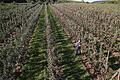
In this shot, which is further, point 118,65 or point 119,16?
point 119,16

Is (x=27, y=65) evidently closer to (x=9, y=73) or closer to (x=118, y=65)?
(x=9, y=73)

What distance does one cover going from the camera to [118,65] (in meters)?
14.3

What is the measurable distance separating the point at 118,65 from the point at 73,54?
3.25 m

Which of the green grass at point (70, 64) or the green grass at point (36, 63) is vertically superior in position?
the green grass at point (36, 63)

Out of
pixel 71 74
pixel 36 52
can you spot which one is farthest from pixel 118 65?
pixel 36 52

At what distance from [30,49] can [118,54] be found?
234 inches

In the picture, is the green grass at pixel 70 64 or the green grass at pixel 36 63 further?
the green grass at pixel 36 63

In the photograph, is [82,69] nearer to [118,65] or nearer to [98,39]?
[118,65]

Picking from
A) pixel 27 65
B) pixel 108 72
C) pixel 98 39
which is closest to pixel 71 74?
pixel 108 72

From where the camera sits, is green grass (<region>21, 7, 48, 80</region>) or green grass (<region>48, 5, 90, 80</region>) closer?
green grass (<region>48, 5, 90, 80</region>)

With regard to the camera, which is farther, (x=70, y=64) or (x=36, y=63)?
(x=36, y=63)

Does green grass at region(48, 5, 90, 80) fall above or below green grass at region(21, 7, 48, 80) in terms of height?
below

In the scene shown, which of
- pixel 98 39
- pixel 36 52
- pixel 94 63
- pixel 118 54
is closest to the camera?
pixel 94 63

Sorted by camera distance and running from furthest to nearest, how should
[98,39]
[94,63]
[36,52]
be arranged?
[98,39] → [36,52] → [94,63]
